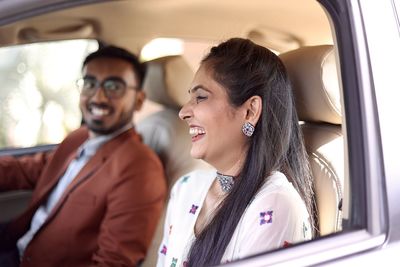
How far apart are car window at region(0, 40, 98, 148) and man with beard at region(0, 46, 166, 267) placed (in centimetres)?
17

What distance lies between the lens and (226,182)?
6.37ft

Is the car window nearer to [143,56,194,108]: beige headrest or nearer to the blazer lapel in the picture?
[143,56,194,108]: beige headrest

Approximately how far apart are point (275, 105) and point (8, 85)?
1840 mm

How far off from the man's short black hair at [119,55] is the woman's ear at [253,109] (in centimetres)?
115

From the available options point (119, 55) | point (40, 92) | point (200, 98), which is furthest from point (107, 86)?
point (200, 98)

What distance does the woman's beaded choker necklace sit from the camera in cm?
193

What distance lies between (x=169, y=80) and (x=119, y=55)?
240 mm

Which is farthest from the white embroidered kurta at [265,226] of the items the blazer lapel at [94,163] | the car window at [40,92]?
the car window at [40,92]

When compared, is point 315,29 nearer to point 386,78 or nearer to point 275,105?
point 275,105

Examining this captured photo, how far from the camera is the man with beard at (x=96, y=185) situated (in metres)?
2.58

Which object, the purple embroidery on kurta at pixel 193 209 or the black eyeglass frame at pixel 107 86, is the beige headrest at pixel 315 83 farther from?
the black eyeglass frame at pixel 107 86

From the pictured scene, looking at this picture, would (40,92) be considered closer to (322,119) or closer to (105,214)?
(105,214)

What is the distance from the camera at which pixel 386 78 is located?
4.95 feet

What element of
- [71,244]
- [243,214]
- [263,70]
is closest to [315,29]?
[263,70]
